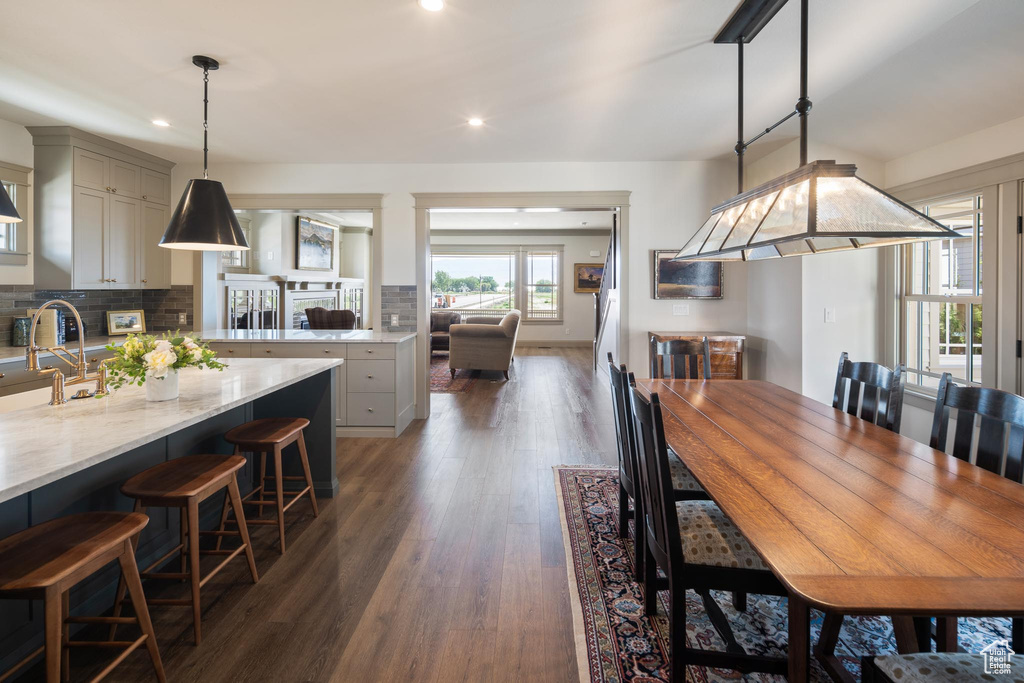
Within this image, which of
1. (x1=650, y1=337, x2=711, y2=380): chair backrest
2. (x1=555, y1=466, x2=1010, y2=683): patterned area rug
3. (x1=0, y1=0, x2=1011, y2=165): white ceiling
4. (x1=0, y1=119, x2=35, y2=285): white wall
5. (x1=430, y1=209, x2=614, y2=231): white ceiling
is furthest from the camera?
(x1=430, y1=209, x2=614, y2=231): white ceiling

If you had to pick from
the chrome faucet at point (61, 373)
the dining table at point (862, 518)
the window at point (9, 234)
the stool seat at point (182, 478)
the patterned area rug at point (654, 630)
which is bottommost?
the patterned area rug at point (654, 630)

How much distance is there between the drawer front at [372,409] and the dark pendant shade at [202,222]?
2.17m

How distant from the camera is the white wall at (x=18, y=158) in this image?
376 centimetres

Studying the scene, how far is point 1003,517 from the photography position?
1.26m

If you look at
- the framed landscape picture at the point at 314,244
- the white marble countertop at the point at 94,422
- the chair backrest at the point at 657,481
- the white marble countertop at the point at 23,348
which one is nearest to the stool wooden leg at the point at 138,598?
the white marble countertop at the point at 94,422

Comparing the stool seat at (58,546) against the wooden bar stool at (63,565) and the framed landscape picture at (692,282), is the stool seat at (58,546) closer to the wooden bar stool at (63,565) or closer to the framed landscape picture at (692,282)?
the wooden bar stool at (63,565)

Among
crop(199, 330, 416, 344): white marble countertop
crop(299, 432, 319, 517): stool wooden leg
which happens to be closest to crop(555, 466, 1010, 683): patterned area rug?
crop(299, 432, 319, 517): stool wooden leg

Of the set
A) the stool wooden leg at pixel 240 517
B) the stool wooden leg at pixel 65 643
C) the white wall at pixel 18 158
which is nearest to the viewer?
the stool wooden leg at pixel 65 643

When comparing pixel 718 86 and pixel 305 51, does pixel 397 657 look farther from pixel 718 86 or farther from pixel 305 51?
pixel 718 86

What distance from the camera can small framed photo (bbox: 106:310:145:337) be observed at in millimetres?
Result: 4684

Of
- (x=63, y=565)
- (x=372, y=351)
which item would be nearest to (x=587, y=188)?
(x=372, y=351)

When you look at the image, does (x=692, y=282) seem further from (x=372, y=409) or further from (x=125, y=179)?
(x=125, y=179)

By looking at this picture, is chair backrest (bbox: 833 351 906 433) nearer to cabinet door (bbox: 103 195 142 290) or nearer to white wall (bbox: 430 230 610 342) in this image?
cabinet door (bbox: 103 195 142 290)

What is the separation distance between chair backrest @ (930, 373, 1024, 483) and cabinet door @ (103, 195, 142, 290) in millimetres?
5417
